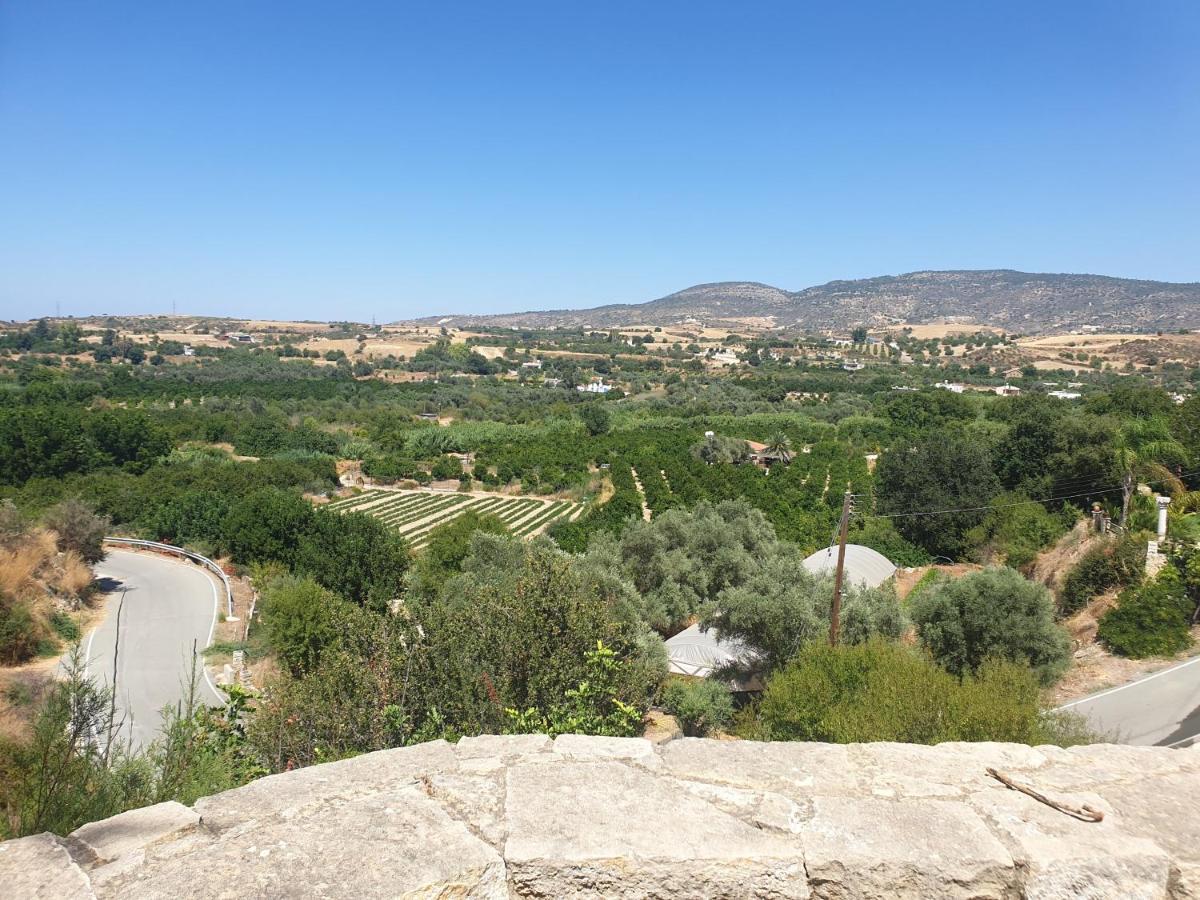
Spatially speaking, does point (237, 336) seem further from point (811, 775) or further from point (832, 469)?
point (811, 775)

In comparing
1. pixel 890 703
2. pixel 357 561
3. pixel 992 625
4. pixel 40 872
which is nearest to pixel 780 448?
pixel 357 561

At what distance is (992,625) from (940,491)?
17.4m

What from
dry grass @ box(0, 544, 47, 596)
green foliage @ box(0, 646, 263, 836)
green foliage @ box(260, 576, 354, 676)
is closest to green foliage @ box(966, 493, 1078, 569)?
green foliage @ box(260, 576, 354, 676)

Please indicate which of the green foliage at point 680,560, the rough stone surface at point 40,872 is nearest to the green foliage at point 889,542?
the green foliage at point 680,560

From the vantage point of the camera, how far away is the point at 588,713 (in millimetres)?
5793

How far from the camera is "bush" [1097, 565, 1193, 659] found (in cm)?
1497

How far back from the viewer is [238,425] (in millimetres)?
67438

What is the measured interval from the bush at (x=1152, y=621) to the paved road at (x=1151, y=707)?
2.44 feet

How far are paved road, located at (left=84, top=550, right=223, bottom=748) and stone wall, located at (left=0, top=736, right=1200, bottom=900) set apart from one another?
851 centimetres

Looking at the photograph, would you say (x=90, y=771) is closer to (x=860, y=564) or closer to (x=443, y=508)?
(x=860, y=564)

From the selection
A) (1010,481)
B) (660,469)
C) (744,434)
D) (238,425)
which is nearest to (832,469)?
(660,469)

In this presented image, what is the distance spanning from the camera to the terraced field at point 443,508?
40334 mm

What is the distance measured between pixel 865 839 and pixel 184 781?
3780 mm

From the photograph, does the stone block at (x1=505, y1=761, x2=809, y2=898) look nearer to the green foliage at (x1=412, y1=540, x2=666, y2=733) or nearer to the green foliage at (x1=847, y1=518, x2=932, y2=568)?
the green foliage at (x1=412, y1=540, x2=666, y2=733)
